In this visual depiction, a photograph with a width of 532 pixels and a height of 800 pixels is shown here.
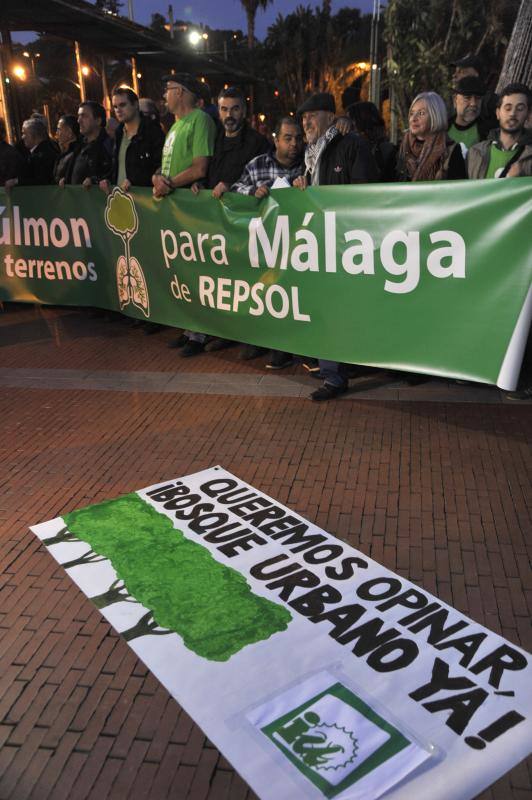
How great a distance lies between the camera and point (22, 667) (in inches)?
97.4

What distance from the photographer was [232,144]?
5750mm

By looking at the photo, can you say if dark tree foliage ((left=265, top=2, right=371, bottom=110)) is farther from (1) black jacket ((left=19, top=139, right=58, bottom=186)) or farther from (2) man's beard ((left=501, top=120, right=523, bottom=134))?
(2) man's beard ((left=501, top=120, right=523, bottom=134))

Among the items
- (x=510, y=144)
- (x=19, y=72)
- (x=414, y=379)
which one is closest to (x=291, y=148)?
(x=510, y=144)

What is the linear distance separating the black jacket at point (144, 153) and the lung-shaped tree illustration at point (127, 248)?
356 millimetres

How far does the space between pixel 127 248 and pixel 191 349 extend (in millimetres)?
1098

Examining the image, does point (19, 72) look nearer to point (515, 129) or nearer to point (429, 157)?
point (429, 157)

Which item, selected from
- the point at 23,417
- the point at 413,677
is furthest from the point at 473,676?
the point at 23,417

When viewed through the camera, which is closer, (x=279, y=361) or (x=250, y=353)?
(x=279, y=361)

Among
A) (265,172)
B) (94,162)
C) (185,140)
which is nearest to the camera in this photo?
Result: (265,172)

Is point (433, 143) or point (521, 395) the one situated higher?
point (433, 143)

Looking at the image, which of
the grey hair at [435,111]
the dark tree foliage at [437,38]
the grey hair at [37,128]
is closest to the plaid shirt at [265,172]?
the grey hair at [435,111]

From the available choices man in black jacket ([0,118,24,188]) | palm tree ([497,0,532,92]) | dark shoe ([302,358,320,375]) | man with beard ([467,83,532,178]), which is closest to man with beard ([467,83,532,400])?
man with beard ([467,83,532,178])

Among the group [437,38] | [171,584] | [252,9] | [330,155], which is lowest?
[171,584]

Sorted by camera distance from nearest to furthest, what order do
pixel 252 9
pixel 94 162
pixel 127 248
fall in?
1. pixel 127 248
2. pixel 94 162
3. pixel 252 9
